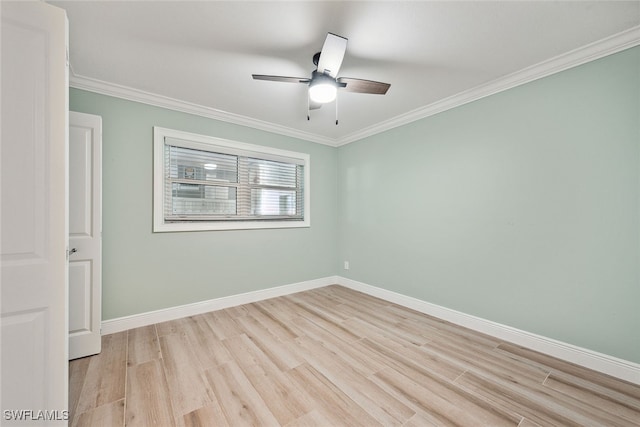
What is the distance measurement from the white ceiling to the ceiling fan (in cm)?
17

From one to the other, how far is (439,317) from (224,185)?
3117mm

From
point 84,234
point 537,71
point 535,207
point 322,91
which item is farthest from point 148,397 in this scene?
point 537,71

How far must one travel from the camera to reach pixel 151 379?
1.85 m

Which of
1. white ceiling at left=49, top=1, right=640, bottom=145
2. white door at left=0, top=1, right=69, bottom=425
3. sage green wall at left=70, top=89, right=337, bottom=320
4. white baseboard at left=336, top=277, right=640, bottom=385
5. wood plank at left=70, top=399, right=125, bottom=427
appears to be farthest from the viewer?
sage green wall at left=70, top=89, right=337, bottom=320

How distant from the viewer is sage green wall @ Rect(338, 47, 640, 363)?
1.88 meters

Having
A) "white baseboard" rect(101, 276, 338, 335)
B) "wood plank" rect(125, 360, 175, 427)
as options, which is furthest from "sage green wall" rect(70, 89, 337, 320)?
"wood plank" rect(125, 360, 175, 427)

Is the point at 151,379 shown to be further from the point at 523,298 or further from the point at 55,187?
the point at 523,298

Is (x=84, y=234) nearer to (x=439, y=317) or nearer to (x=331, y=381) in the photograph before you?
(x=331, y=381)

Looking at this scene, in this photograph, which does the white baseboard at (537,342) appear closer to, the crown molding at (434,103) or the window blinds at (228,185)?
the window blinds at (228,185)

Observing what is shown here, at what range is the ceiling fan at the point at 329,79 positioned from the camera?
173 centimetres

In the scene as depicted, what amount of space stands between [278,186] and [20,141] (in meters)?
2.74

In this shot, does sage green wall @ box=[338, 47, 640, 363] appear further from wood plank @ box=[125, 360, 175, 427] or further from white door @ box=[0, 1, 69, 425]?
white door @ box=[0, 1, 69, 425]

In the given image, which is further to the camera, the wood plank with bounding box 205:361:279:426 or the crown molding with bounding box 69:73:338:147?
the crown molding with bounding box 69:73:338:147

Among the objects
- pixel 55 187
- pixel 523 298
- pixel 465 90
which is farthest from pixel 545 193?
pixel 55 187
